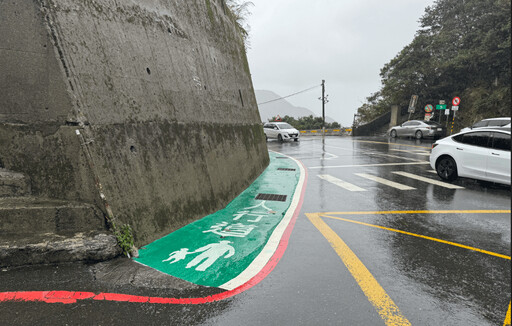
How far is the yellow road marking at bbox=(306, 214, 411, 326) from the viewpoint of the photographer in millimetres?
2709

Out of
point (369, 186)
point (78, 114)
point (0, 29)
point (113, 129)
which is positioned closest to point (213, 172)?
point (113, 129)

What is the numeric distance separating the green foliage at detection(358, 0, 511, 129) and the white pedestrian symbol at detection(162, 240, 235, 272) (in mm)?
27342

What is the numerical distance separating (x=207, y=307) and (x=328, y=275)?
1570mm

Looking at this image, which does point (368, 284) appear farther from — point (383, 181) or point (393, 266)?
point (383, 181)

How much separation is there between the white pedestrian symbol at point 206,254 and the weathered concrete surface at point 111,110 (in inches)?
26.9

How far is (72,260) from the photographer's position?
11.5 ft

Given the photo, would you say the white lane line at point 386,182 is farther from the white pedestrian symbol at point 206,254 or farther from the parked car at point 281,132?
the parked car at point 281,132

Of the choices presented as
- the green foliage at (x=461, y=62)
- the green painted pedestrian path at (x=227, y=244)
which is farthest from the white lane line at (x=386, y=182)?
the green foliage at (x=461, y=62)

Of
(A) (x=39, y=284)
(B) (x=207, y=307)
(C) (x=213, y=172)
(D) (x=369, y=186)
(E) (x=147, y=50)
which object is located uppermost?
(E) (x=147, y=50)

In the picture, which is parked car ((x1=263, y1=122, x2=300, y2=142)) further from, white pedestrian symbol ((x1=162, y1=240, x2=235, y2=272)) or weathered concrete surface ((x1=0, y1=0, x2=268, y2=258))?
white pedestrian symbol ((x1=162, y1=240, x2=235, y2=272))

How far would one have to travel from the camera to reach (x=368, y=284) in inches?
129

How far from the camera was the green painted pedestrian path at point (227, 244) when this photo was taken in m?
3.57

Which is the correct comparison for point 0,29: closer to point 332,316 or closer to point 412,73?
point 332,316

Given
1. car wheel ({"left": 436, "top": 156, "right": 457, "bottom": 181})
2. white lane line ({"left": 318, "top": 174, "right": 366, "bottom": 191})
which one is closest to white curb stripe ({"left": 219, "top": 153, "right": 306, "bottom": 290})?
white lane line ({"left": 318, "top": 174, "right": 366, "bottom": 191})
